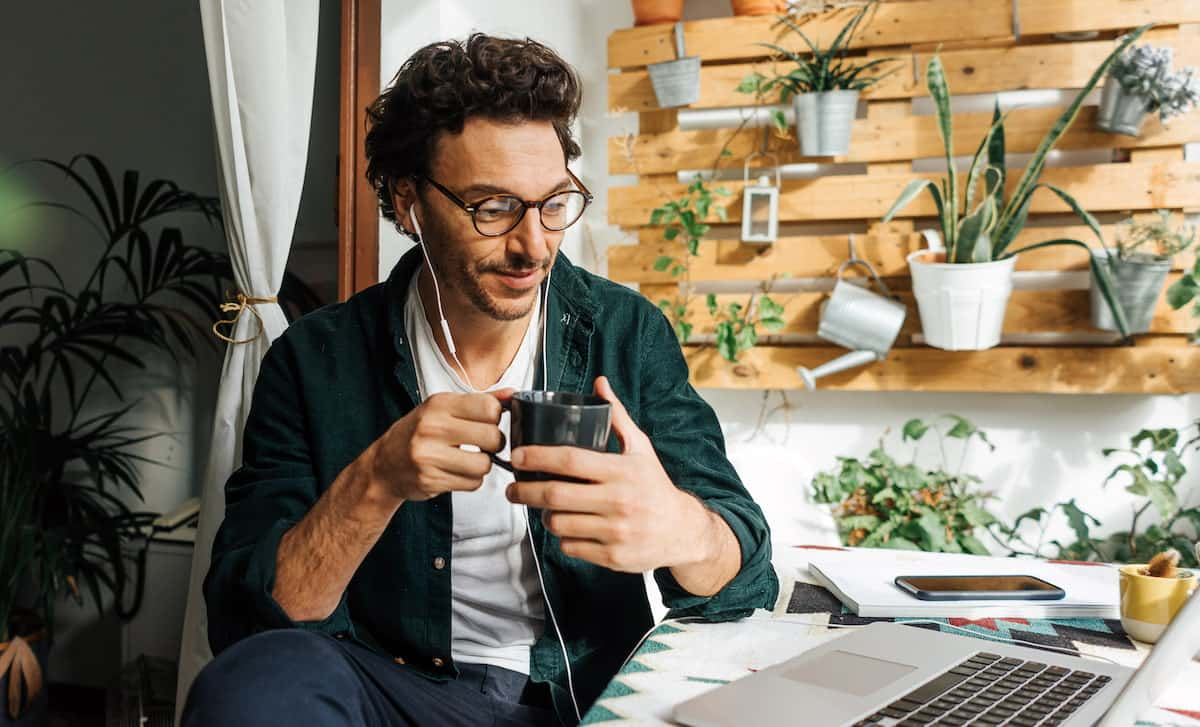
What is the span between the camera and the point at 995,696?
849 millimetres

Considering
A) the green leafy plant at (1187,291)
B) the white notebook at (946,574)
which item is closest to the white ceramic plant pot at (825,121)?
the green leafy plant at (1187,291)

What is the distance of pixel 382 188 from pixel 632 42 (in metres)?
1.37

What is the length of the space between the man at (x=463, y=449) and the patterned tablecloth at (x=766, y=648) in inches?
2.1

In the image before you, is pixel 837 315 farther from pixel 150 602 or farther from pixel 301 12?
pixel 150 602

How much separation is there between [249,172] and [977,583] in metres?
1.58

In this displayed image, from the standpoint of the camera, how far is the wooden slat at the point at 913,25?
2.41m

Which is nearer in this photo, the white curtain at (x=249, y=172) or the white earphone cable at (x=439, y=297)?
the white earphone cable at (x=439, y=297)

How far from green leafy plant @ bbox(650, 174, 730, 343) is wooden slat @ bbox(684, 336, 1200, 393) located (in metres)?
0.18

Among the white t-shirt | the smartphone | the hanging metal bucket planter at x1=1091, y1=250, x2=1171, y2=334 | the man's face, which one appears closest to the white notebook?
the smartphone

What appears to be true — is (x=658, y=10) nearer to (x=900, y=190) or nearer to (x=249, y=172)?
(x=900, y=190)

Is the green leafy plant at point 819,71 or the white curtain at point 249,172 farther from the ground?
the green leafy plant at point 819,71

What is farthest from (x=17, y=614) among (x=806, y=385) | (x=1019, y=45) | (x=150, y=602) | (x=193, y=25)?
(x=1019, y=45)

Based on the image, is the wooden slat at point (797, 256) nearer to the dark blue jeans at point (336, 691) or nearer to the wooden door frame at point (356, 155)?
the wooden door frame at point (356, 155)

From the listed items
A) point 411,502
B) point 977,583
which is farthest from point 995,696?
point 411,502
